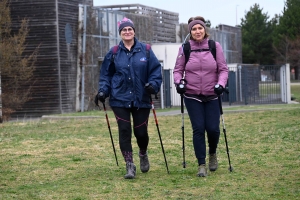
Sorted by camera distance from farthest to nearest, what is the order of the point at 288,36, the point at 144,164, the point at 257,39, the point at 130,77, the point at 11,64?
the point at 257,39
the point at 288,36
the point at 11,64
the point at 144,164
the point at 130,77

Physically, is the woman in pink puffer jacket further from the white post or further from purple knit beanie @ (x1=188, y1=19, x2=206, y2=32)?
the white post

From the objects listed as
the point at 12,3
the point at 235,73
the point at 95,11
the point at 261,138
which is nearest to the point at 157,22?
the point at 235,73

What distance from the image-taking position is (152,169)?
9.92m

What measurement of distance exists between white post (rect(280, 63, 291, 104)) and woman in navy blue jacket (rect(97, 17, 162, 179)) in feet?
85.1

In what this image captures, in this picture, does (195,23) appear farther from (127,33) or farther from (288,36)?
(288,36)

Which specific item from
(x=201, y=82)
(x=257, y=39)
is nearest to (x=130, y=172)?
(x=201, y=82)

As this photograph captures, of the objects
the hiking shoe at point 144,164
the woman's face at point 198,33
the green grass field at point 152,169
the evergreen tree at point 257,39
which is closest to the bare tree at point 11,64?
the green grass field at point 152,169

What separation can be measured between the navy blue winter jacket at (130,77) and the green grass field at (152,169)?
1.02 meters

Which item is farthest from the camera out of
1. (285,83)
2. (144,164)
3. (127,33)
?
(285,83)

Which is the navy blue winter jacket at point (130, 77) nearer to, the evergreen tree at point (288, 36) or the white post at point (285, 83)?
the white post at point (285, 83)

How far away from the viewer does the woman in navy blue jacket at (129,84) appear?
362 inches

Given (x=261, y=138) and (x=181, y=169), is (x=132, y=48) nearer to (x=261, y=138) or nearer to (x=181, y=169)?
(x=181, y=169)

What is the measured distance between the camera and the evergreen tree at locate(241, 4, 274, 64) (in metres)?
86.9

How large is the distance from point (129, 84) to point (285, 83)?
26.8m
